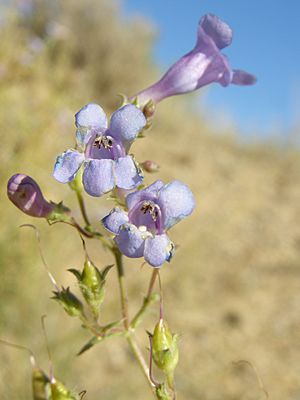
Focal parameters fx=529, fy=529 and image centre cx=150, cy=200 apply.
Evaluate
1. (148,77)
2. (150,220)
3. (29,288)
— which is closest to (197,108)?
(148,77)

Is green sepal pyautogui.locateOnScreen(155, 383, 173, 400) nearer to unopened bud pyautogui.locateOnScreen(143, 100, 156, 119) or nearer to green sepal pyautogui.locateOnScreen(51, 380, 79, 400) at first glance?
green sepal pyautogui.locateOnScreen(51, 380, 79, 400)

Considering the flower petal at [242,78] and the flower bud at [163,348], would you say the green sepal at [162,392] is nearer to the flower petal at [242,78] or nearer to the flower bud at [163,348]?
the flower bud at [163,348]

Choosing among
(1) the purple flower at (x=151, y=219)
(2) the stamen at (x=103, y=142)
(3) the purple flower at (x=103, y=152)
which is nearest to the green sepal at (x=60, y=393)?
(1) the purple flower at (x=151, y=219)

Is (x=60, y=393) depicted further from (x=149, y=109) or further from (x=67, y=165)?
(x=149, y=109)

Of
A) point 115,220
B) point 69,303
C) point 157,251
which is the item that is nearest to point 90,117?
point 115,220

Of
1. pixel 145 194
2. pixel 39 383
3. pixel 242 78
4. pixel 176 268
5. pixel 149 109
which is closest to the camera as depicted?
pixel 145 194

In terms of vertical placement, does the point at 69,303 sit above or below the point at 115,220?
below
